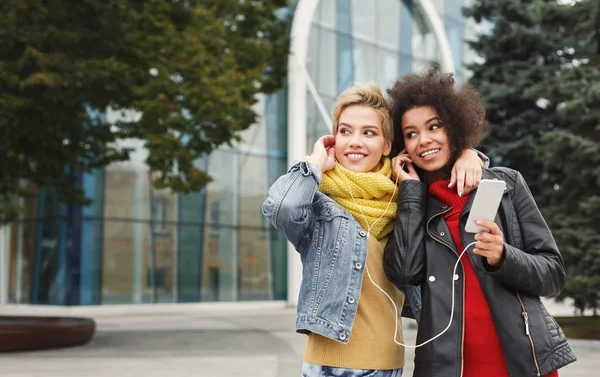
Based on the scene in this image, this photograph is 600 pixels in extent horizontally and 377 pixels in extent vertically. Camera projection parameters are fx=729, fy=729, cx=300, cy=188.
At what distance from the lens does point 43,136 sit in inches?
460

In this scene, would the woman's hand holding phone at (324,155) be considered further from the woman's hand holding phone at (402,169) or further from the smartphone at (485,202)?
the smartphone at (485,202)

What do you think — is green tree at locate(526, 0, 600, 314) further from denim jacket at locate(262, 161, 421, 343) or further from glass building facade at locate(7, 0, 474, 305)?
denim jacket at locate(262, 161, 421, 343)

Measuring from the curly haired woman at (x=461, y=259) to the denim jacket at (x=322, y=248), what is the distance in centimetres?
15

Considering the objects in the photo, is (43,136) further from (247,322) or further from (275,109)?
(275,109)

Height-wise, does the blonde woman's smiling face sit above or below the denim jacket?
above

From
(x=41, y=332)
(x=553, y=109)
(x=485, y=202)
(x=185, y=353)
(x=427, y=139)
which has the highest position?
(x=553, y=109)

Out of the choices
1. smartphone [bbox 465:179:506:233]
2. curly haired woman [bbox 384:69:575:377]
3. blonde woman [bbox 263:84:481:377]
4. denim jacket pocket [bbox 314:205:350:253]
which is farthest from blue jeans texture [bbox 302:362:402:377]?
smartphone [bbox 465:179:506:233]

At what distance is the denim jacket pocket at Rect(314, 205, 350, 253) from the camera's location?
2.72 meters

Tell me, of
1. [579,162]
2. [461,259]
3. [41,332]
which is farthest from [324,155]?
[579,162]

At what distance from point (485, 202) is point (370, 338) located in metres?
0.67

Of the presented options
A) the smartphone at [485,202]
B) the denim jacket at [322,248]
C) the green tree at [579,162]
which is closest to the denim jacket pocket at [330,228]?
the denim jacket at [322,248]

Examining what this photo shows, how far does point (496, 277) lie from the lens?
250cm

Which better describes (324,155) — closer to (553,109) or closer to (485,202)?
(485,202)

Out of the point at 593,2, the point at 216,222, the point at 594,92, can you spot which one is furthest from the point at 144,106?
the point at 216,222
